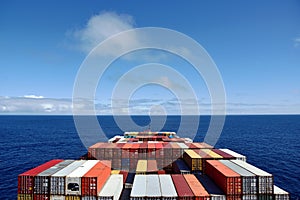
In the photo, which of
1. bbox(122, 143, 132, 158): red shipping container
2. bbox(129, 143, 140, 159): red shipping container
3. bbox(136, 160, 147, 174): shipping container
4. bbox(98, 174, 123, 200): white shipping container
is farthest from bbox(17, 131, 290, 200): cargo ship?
bbox(129, 143, 140, 159): red shipping container

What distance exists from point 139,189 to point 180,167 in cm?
1622

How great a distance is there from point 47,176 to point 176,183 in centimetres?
1744

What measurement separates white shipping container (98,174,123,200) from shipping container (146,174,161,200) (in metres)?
4.26

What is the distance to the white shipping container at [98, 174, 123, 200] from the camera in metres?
29.5

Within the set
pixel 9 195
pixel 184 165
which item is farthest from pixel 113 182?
pixel 9 195

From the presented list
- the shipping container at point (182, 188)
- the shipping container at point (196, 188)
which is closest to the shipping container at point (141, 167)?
the shipping container at point (182, 188)

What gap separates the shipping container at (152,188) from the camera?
2759 cm

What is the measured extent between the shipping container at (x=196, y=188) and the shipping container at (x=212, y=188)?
2.09 ft

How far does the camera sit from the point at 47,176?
101 feet

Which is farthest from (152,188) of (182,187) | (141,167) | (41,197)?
(41,197)

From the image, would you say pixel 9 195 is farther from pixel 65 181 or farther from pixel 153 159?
pixel 153 159

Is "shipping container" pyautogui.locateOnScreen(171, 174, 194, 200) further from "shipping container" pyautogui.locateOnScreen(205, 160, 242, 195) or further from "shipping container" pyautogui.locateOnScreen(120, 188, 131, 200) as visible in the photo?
"shipping container" pyautogui.locateOnScreen(120, 188, 131, 200)

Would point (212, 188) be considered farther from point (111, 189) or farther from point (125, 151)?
point (125, 151)

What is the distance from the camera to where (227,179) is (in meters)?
29.2
